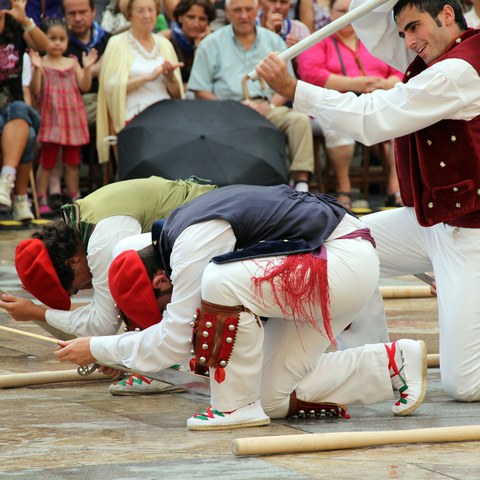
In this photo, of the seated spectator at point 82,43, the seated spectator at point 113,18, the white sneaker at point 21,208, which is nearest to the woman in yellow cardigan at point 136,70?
the seated spectator at point 82,43

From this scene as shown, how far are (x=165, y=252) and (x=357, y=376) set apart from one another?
2.55 ft

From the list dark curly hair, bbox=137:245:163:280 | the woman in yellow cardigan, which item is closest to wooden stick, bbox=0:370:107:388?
dark curly hair, bbox=137:245:163:280

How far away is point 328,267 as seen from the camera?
3908 mm

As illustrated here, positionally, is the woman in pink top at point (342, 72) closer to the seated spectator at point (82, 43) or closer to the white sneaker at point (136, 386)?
the seated spectator at point (82, 43)

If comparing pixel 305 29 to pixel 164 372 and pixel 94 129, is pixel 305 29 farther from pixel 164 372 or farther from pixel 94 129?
pixel 164 372

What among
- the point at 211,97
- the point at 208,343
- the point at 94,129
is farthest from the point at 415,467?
the point at 94,129

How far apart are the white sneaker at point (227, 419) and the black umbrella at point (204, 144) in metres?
4.28

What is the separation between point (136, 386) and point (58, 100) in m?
4.92

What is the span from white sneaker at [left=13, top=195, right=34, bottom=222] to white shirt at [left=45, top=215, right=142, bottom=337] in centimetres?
437

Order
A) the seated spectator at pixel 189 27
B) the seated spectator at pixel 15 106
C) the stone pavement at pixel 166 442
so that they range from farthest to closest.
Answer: the seated spectator at pixel 189 27
the seated spectator at pixel 15 106
the stone pavement at pixel 166 442

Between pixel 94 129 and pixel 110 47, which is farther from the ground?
pixel 110 47

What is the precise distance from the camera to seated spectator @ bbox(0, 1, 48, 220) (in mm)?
8672

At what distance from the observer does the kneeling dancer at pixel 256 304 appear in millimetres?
3848

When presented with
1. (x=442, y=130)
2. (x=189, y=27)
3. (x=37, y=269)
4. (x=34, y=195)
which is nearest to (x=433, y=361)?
(x=442, y=130)
